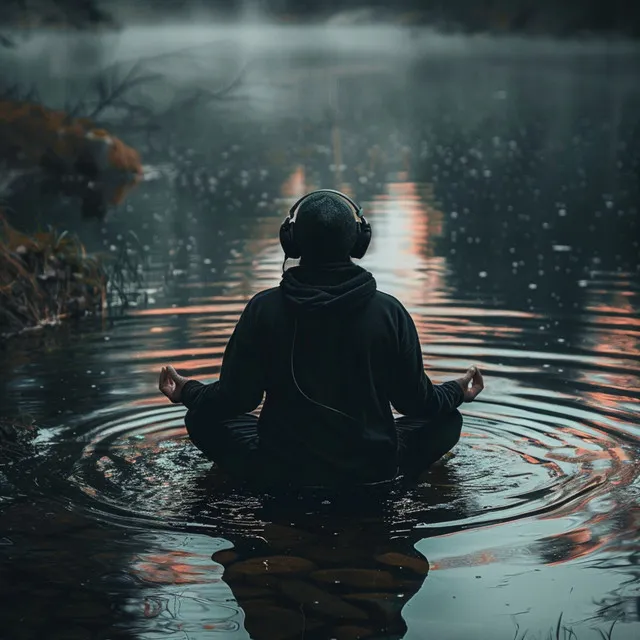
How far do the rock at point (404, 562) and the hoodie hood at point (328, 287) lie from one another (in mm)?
1092

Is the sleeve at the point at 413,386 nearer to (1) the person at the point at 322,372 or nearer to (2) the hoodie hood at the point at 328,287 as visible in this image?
(1) the person at the point at 322,372

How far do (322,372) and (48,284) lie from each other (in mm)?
6665

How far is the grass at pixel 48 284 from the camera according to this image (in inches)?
491

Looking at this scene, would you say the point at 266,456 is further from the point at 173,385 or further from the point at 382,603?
the point at 382,603

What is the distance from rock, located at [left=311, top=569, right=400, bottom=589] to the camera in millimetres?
6051

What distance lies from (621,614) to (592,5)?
64.5 meters

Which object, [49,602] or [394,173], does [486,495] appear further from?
[394,173]

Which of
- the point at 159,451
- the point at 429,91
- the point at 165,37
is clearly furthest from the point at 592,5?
the point at 159,451

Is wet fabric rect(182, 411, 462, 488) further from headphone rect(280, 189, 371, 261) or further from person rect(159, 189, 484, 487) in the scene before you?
headphone rect(280, 189, 371, 261)

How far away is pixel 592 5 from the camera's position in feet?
221

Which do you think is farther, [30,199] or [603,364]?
[30,199]

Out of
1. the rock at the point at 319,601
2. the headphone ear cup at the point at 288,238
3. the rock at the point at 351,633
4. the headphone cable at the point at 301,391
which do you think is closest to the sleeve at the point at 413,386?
the headphone cable at the point at 301,391

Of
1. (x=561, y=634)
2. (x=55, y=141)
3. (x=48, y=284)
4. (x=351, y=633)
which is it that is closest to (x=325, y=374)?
(x=351, y=633)

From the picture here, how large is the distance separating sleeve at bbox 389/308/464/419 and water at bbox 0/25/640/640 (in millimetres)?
457
